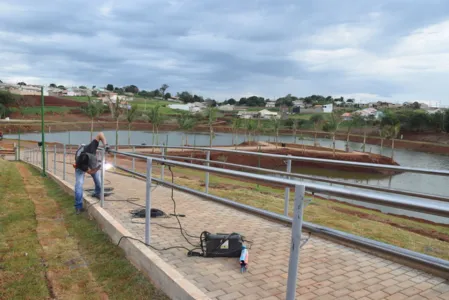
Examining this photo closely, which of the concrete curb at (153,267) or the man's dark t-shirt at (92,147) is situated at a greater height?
the man's dark t-shirt at (92,147)

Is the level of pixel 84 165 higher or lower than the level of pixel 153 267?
higher

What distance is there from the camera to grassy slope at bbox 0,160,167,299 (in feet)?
11.3

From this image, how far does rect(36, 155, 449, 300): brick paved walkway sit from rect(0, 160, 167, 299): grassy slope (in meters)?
0.40

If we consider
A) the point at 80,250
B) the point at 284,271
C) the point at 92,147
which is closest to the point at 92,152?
the point at 92,147

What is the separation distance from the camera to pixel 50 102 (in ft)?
416

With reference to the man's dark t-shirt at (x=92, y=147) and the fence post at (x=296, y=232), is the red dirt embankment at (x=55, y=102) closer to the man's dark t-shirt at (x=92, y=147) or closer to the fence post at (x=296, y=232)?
the man's dark t-shirt at (x=92, y=147)

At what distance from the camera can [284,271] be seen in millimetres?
3582

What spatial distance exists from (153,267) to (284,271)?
127cm

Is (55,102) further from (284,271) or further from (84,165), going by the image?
(284,271)

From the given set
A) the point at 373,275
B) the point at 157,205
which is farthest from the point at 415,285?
the point at 157,205

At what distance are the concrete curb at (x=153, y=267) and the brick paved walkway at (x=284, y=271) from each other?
0.50ft

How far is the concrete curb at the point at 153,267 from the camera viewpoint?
120 inches

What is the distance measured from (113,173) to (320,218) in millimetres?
7169

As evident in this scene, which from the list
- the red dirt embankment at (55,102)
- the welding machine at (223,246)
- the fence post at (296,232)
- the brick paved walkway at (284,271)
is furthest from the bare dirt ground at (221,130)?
the fence post at (296,232)
